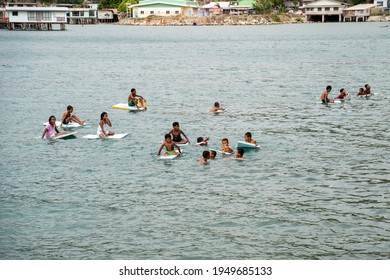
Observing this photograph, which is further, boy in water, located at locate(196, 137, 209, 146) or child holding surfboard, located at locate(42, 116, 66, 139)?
child holding surfboard, located at locate(42, 116, 66, 139)

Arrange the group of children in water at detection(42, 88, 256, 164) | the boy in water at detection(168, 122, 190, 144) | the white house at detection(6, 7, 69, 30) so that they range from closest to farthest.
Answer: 1. the group of children in water at detection(42, 88, 256, 164)
2. the boy in water at detection(168, 122, 190, 144)
3. the white house at detection(6, 7, 69, 30)

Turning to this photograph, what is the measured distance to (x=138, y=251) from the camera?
20.6 meters

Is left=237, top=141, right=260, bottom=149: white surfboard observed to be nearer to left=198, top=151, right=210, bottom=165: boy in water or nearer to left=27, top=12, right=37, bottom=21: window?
left=198, top=151, right=210, bottom=165: boy in water

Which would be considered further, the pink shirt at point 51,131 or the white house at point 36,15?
the white house at point 36,15

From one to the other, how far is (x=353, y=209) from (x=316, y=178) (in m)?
4.30

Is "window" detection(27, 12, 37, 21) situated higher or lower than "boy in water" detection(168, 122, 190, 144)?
higher

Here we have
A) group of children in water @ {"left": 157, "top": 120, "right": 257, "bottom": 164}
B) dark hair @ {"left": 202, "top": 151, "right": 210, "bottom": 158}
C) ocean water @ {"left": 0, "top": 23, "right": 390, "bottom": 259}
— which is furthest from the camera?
group of children in water @ {"left": 157, "top": 120, "right": 257, "bottom": 164}

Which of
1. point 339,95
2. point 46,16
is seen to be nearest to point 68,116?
point 339,95

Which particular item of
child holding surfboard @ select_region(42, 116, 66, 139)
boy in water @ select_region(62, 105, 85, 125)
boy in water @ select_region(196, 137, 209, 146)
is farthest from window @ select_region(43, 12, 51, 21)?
boy in water @ select_region(196, 137, 209, 146)

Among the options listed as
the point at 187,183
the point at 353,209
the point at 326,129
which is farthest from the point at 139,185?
the point at 326,129

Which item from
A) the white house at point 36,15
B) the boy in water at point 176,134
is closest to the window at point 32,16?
the white house at point 36,15

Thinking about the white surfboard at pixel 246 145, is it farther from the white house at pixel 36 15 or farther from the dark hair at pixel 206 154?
the white house at pixel 36 15
